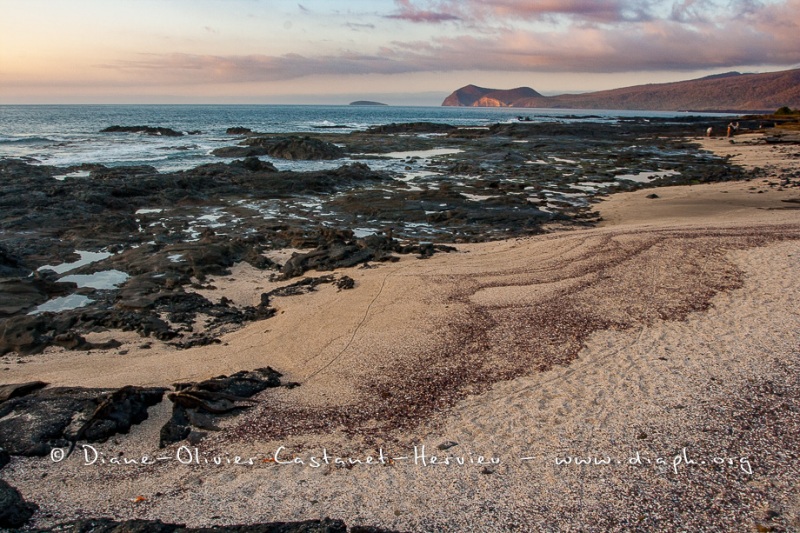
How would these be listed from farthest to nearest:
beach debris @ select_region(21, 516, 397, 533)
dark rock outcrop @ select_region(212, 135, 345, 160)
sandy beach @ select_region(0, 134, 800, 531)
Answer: dark rock outcrop @ select_region(212, 135, 345, 160), sandy beach @ select_region(0, 134, 800, 531), beach debris @ select_region(21, 516, 397, 533)

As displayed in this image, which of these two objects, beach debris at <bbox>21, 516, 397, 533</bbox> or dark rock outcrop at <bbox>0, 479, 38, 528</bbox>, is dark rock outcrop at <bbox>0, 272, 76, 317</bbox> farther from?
beach debris at <bbox>21, 516, 397, 533</bbox>

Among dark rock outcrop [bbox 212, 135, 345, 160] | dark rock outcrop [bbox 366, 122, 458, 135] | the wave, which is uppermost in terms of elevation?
dark rock outcrop [bbox 366, 122, 458, 135]

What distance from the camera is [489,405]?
674 centimetres

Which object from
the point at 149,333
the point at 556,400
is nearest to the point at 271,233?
the point at 149,333

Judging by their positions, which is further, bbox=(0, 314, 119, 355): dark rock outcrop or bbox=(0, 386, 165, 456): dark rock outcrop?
bbox=(0, 314, 119, 355): dark rock outcrop

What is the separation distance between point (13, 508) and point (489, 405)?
4954 millimetres

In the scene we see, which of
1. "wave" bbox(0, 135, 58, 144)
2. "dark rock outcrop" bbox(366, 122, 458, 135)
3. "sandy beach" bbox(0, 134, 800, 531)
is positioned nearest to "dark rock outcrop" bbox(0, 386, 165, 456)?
"sandy beach" bbox(0, 134, 800, 531)

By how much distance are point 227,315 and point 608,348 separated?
6.74 m

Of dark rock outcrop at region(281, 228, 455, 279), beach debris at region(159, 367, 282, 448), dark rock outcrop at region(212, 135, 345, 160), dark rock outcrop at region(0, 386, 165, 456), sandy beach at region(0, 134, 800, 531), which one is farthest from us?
dark rock outcrop at region(212, 135, 345, 160)

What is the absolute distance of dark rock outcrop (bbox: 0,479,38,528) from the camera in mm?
4566

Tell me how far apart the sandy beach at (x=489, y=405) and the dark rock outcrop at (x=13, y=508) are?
124mm

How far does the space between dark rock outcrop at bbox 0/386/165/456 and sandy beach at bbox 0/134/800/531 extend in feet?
0.59

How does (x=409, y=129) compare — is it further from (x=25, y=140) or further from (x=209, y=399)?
(x=209, y=399)

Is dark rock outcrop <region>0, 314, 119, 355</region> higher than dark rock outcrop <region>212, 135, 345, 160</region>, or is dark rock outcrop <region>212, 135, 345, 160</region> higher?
dark rock outcrop <region>212, 135, 345, 160</region>
